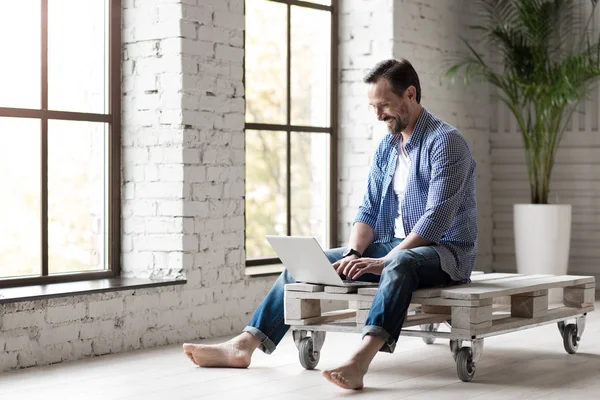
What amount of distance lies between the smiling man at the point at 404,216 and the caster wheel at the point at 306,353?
0.10m

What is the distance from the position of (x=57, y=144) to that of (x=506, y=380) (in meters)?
2.39

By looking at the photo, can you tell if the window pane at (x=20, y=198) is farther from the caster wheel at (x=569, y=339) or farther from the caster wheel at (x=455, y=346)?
the caster wheel at (x=569, y=339)

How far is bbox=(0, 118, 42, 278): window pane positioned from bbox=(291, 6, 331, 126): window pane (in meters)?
1.85

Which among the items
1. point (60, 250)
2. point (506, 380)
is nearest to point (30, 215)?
point (60, 250)

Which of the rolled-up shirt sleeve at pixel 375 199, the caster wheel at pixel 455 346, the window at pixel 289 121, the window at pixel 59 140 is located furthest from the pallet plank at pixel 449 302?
the window at pixel 289 121

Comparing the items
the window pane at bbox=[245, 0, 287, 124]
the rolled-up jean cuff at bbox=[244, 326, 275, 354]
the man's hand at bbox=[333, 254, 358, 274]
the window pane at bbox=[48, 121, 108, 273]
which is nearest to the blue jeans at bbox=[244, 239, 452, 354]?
the rolled-up jean cuff at bbox=[244, 326, 275, 354]

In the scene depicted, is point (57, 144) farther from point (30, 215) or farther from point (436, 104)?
point (436, 104)

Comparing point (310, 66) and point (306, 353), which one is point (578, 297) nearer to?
point (306, 353)

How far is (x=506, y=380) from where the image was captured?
402 cm

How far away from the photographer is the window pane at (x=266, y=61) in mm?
5930

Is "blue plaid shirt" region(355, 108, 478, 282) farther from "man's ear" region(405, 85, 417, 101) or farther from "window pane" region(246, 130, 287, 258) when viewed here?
"window pane" region(246, 130, 287, 258)

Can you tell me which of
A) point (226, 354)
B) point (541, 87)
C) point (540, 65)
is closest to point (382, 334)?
point (226, 354)

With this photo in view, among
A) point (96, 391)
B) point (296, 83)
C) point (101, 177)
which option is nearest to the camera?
point (96, 391)

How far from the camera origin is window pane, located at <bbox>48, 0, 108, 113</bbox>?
197 inches
